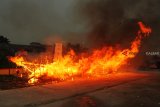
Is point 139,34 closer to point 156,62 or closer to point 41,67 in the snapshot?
point 156,62

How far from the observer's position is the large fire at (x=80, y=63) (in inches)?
829

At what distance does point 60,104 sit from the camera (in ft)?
37.5

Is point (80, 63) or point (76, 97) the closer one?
point (76, 97)

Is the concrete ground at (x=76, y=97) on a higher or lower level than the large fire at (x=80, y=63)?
lower

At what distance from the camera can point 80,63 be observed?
78.4ft

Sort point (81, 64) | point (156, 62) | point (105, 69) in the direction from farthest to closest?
point (156, 62), point (105, 69), point (81, 64)

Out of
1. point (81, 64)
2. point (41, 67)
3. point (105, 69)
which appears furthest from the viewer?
point (105, 69)

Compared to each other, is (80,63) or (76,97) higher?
(80,63)

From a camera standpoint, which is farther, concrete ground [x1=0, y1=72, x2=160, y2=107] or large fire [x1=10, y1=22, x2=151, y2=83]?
large fire [x1=10, y1=22, x2=151, y2=83]

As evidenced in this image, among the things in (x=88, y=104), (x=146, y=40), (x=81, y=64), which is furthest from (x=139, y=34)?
(x=88, y=104)

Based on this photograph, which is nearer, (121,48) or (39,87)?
(39,87)

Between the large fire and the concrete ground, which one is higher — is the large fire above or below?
above

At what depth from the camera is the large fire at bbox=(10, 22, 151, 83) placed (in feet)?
69.1

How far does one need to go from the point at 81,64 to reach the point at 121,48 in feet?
20.7
